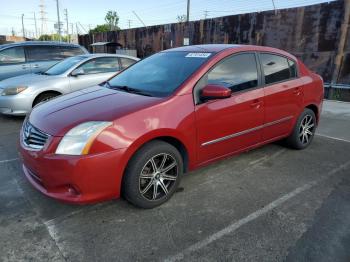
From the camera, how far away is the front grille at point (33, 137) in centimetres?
275

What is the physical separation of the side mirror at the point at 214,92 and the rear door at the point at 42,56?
Answer: 22.4ft

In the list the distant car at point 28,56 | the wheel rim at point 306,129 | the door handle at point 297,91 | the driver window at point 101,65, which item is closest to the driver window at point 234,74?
the door handle at point 297,91

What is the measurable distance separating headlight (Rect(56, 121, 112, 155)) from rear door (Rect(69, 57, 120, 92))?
4282mm

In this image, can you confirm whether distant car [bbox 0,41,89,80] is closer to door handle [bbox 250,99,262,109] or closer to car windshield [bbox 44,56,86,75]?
car windshield [bbox 44,56,86,75]

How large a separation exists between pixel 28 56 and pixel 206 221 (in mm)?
7840

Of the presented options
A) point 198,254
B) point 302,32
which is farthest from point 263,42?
point 198,254

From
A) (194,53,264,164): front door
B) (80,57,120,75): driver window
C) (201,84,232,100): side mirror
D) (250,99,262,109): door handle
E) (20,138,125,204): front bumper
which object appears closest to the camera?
(20,138,125,204): front bumper

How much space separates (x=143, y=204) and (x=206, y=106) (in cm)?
120

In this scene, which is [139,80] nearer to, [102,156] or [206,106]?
[206,106]

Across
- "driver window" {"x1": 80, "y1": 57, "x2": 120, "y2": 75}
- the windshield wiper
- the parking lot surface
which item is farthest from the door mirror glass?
the windshield wiper

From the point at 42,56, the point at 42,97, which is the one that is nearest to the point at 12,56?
the point at 42,56

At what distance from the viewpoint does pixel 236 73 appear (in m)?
3.64

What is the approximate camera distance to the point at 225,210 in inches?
119

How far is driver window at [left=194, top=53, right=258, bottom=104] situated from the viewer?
3.36 meters
